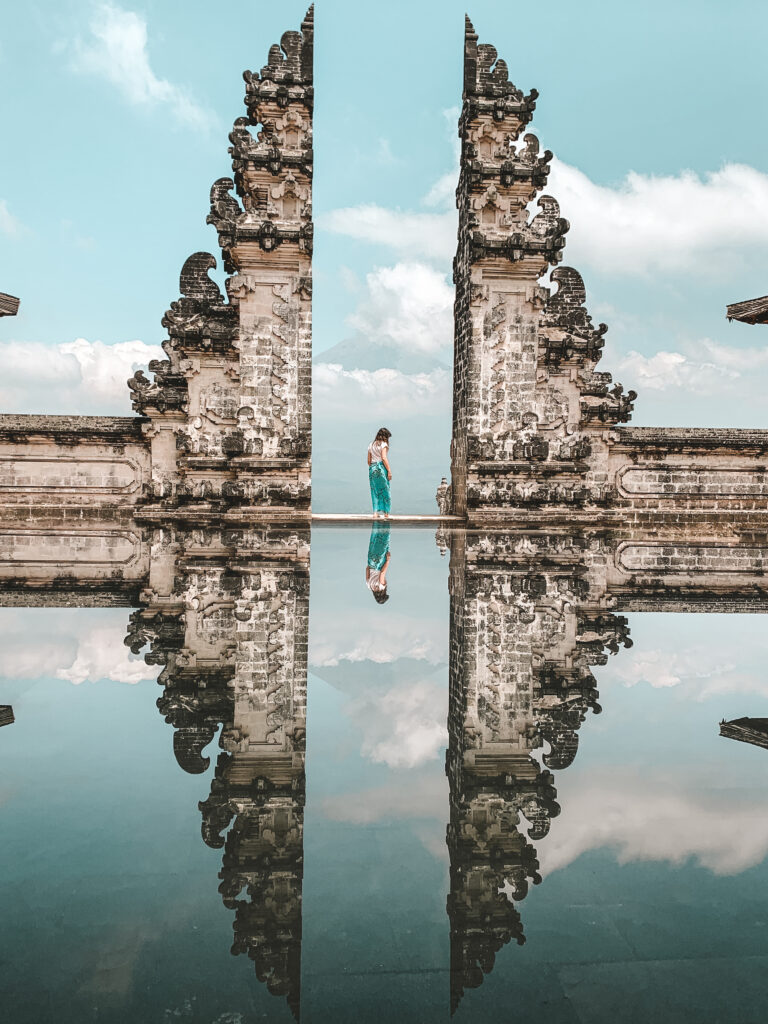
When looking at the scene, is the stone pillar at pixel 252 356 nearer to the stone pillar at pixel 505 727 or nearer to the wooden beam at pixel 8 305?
the wooden beam at pixel 8 305

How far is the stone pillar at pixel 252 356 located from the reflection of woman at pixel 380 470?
2225 millimetres

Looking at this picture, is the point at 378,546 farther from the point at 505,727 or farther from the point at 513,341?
the point at 505,727

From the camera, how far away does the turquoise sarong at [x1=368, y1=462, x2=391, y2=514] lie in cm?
1670

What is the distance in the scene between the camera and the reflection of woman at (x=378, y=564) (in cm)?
732

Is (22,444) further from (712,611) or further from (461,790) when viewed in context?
(461,790)

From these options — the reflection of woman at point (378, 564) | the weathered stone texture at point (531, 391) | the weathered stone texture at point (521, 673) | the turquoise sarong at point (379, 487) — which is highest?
the weathered stone texture at point (531, 391)

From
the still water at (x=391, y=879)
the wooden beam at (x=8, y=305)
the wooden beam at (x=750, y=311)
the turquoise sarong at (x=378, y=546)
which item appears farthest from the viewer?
the wooden beam at (x=750, y=311)

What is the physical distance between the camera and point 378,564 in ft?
31.7

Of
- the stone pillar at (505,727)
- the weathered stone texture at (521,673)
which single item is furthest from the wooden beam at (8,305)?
the stone pillar at (505,727)

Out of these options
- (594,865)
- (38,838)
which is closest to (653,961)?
(594,865)

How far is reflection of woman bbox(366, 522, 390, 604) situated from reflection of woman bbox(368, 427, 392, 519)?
1.58 m

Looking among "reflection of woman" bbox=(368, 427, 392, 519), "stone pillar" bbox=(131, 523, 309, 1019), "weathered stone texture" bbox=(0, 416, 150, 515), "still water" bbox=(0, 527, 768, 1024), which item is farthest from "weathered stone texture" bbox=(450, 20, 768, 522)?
"still water" bbox=(0, 527, 768, 1024)

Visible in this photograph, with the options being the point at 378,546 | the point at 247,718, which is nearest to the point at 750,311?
the point at 378,546

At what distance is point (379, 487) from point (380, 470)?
46 centimetres
